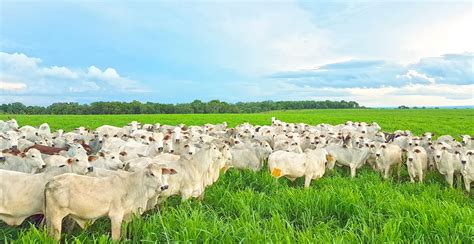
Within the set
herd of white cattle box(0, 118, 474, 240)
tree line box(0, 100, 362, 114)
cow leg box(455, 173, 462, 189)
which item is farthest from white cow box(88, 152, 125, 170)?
tree line box(0, 100, 362, 114)

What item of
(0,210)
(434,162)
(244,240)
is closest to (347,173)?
(434,162)

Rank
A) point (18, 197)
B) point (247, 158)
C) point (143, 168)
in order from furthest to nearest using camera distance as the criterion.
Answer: point (247, 158) → point (143, 168) → point (18, 197)

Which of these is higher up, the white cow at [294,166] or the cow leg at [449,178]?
the white cow at [294,166]

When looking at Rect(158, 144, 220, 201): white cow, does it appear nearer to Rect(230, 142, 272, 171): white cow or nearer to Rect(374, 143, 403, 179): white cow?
Rect(230, 142, 272, 171): white cow

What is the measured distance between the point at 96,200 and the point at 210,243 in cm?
181

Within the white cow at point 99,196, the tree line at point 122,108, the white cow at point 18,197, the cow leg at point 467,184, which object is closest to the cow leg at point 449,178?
the cow leg at point 467,184

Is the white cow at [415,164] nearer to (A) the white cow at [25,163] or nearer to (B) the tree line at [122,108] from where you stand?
(A) the white cow at [25,163]

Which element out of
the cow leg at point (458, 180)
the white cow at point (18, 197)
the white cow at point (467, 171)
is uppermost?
the white cow at point (18, 197)

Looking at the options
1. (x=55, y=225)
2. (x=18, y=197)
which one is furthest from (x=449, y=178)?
(x=18, y=197)

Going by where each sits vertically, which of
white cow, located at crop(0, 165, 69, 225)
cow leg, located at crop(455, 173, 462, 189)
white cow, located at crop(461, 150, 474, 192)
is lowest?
cow leg, located at crop(455, 173, 462, 189)

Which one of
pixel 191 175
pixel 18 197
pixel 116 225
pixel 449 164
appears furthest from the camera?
pixel 449 164

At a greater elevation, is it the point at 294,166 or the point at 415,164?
the point at 294,166

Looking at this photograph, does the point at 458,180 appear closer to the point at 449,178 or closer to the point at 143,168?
the point at 449,178

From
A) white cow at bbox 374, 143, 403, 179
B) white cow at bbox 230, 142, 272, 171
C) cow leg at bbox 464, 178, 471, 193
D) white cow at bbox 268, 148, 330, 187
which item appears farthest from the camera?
white cow at bbox 374, 143, 403, 179
